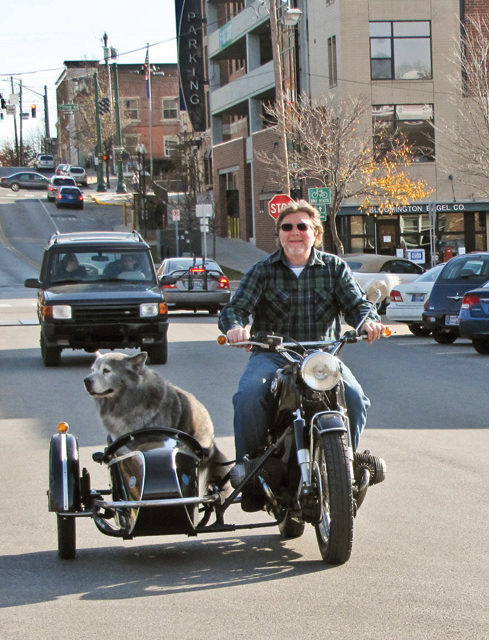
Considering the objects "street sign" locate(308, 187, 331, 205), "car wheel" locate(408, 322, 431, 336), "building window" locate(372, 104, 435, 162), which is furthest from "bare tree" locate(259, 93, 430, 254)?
"car wheel" locate(408, 322, 431, 336)

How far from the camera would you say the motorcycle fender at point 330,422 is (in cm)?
570

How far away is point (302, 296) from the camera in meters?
6.61

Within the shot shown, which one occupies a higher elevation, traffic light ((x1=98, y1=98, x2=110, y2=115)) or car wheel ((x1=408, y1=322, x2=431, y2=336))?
traffic light ((x1=98, y1=98, x2=110, y2=115))

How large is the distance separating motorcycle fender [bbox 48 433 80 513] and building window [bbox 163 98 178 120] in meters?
111

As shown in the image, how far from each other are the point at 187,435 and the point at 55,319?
1130cm

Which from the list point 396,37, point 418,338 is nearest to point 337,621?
point 418,338

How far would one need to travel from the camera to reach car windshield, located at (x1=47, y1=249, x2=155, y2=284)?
18.2m

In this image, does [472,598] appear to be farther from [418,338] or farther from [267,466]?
[418,338]

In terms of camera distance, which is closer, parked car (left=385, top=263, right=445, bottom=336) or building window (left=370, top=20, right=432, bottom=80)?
parked car (left=385, top=263, right=445, bottom=336)

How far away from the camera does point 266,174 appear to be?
184ft

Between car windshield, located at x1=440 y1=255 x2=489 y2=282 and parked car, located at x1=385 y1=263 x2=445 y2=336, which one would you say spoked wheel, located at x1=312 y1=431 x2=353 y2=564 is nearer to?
car windshield, located at x1=440 y1=255 x2=489 y2=282

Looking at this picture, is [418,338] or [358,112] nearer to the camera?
[418,338]

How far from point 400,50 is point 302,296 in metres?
42.8

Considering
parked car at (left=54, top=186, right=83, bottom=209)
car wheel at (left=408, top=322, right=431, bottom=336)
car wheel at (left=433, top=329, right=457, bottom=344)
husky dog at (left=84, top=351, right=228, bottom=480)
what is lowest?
car wheel at (left=408, top=322, right=431, bottom=336)
